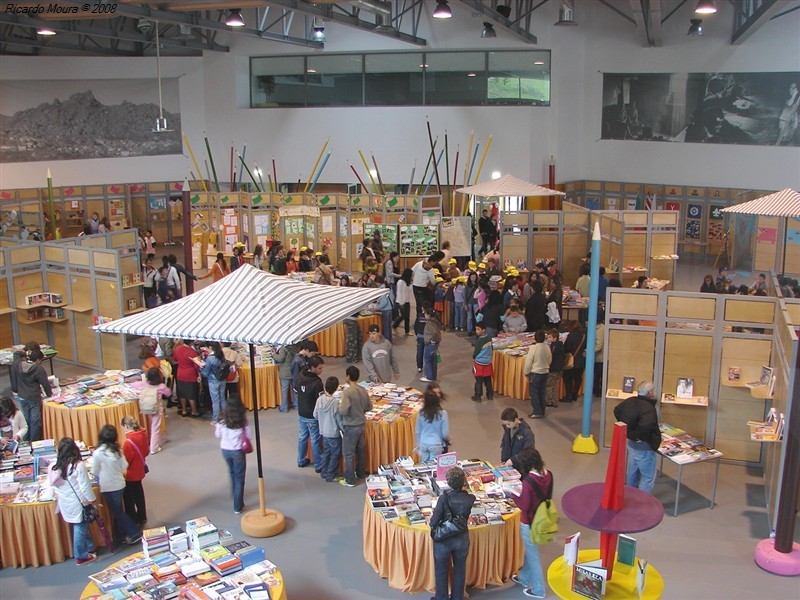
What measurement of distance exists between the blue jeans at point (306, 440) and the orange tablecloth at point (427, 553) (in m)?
2.10

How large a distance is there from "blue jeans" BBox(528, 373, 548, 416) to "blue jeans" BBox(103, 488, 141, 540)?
532 centimetres

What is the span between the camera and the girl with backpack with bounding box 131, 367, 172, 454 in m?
9.54

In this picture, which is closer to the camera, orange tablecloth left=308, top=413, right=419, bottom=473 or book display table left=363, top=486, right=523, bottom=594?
book display table left=363, top=486, right=523, bottom=594

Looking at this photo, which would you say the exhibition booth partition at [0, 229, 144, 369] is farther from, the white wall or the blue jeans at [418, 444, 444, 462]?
the white wall

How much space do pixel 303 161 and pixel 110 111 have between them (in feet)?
21.4

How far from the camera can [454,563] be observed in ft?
21.4

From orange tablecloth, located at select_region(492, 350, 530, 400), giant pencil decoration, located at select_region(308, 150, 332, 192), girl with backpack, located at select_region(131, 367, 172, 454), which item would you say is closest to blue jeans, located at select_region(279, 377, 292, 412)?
girl with backpack, located at select_region(131, 367, 172, 454)

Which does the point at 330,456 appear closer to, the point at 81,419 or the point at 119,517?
the point at 119,517

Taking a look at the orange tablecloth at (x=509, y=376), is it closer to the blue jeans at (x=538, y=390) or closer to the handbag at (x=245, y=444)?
the blue jeans at (x=538, y=390)

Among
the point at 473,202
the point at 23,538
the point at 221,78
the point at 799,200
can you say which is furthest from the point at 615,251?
the point at 221,78

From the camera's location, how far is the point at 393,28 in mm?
20094

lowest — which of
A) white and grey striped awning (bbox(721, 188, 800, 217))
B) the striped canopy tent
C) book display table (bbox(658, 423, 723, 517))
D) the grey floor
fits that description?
the grey floor

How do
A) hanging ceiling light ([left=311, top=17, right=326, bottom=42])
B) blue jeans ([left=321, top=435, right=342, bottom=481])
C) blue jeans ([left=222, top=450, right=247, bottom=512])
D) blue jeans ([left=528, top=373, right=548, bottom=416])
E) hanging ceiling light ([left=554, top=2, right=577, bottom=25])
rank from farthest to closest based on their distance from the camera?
hanging ceiling light ([left=311, top=17, right=326, bottom=42]), hanging ceiling light ([left=554, top=2, right=577, bottom=25]), blue jeans ([left=528, top=373, right=548, bottom=416]), blue jeans ([left=321, top=435, right=342, bottom=481]), blue jeans ([left=222, top=450, right=247, bottom=512])

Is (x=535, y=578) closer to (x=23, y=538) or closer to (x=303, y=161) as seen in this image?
(x=23, y=538)
